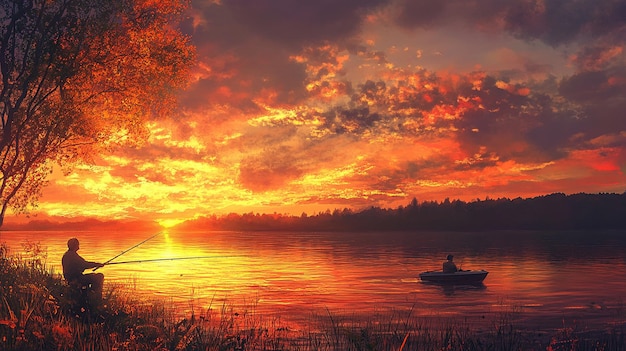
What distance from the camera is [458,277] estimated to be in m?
56.7

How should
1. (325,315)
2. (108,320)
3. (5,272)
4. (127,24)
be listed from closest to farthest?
(108,320) → (5,272) → (127,24) → (325,315)

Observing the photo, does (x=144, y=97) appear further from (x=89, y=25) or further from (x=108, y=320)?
(x=108, y=320)

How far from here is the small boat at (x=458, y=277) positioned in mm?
56344

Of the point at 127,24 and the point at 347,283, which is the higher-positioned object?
→ the point at 127,24

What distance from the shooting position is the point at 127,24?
31859 millimetres

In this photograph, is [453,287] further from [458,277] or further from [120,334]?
[120,334]

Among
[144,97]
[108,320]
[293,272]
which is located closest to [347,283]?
[293,272]

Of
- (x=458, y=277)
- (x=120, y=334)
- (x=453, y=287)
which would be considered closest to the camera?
(x=120, y=334)

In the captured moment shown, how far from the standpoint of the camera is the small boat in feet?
185

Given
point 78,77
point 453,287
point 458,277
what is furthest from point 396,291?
point 78,77

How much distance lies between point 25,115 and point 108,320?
17.4 meters

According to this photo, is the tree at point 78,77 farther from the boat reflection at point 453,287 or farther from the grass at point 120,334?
the boat reflection at point 453,287

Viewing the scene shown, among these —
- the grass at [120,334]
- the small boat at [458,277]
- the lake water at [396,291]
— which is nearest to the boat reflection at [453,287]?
the lake water at [396,291]

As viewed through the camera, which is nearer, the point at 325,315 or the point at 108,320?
the point at 108,320
